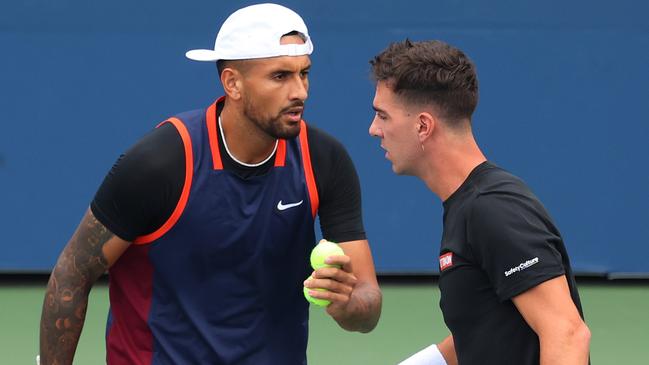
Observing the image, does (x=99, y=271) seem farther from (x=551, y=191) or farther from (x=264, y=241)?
(x=551, y=191)

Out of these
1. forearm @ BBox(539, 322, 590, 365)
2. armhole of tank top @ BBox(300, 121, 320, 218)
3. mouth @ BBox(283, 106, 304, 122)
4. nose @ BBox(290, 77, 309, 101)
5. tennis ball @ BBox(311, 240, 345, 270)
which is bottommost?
forearm @ BBox(539, 322, 590, 365)

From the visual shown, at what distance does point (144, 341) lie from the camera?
3.51m

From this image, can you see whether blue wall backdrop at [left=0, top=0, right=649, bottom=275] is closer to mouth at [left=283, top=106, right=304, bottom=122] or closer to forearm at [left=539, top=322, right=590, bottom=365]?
mouth at [left=283, top=106, right=304, bottom=122]

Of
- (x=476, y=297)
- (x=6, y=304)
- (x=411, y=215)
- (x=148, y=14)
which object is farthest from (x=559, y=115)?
(x=476, y=297)

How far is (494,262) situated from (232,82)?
3.85ft

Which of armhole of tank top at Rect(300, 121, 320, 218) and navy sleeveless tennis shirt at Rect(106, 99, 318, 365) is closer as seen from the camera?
navy sleeveless tennis shirt at Rect(106, 99, 318, 365)

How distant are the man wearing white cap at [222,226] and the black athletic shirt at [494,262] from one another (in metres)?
0.57

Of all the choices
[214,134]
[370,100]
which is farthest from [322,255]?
[370,100]

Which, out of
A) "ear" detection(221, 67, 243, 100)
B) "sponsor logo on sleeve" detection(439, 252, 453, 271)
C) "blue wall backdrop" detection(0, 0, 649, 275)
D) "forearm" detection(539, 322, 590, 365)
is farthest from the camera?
"blue wall backdrop" detection(0, 0, 649, 275)

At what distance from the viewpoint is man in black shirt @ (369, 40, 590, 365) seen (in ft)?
8.69

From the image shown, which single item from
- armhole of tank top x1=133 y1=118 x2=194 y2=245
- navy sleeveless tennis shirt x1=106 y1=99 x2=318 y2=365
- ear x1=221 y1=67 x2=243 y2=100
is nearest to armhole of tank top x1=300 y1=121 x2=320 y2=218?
navy sleeveless tennis shirt x1=106 y1=99 x2=318 y2=365

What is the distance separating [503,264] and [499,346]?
0.23 meters

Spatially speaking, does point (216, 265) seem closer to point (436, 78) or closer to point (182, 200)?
point (182, 200)

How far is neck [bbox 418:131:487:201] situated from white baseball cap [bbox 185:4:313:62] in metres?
0.66
